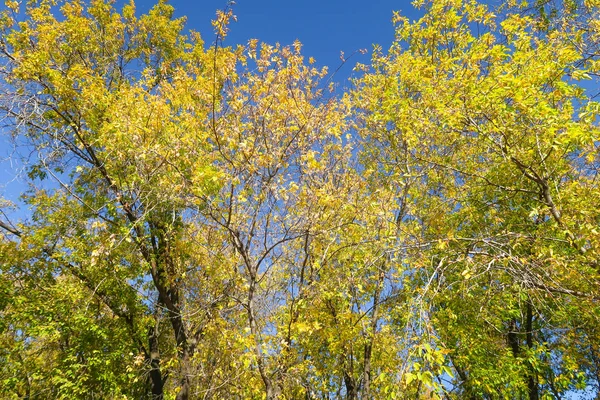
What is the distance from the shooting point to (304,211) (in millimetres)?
6996

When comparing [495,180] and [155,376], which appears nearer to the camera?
[495,180]

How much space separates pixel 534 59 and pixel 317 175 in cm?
441

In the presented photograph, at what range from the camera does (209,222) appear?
7.74 meters

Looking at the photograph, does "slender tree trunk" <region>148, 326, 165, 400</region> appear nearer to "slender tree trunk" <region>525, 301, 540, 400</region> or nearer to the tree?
the tree

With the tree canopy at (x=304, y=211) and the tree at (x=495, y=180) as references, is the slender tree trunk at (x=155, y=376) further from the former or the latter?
the tree at (x=495, y=180)

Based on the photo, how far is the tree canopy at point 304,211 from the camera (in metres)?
5.61

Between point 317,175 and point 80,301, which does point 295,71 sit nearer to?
point 317,175

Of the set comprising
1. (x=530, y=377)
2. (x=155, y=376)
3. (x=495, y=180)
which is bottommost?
(x=530, y=377)

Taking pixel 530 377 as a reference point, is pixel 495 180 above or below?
above

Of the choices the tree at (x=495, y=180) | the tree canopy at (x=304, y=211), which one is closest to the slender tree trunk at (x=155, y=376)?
the tree canopy at (x=304, y=211)

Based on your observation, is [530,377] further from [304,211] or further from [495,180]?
[304,211]

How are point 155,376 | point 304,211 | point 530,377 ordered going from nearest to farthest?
1. point 304,211
2. point 530,377
3. point 155,376

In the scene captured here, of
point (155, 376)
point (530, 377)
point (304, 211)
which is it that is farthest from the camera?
point (155, 376)

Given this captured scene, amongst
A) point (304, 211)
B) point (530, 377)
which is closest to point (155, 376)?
point (304, 211)
